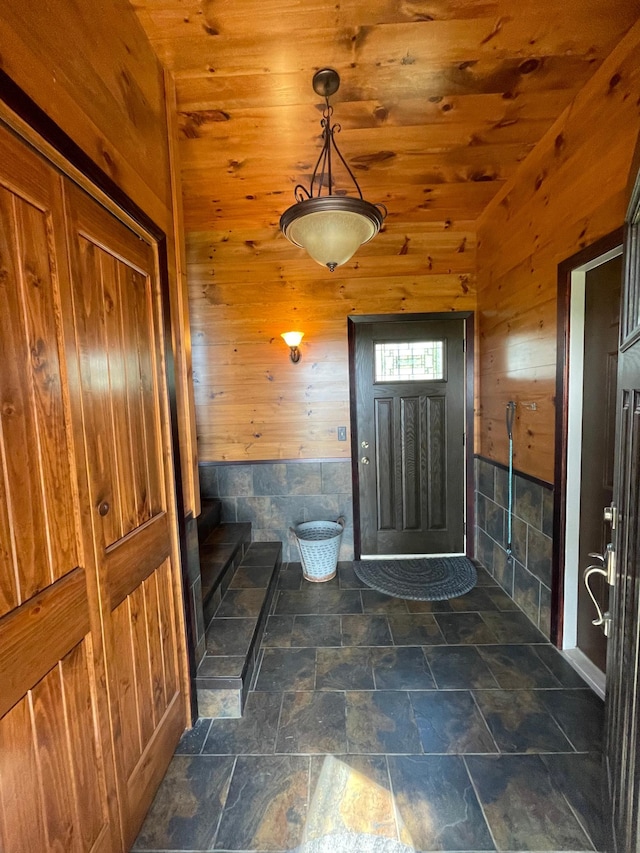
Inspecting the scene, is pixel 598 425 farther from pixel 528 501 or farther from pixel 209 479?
pixel 209 479

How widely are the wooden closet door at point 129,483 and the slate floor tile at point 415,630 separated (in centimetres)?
123

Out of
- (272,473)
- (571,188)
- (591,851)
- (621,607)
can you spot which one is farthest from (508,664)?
(571,188)

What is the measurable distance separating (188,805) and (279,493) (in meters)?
1.91

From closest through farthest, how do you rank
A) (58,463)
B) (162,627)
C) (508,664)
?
(58,463), (162,627), (508,664)

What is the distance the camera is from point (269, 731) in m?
1.51

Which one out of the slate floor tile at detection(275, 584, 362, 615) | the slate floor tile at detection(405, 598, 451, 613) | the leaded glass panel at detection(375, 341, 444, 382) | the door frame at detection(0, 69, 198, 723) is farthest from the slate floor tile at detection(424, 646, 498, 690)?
the leaded glass panel at detection(375, 341, 444, 382)

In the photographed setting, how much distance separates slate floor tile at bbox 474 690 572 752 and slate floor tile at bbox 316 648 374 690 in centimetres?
53

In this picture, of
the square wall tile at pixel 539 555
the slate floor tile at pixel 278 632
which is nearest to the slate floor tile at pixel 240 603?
the slate floor tile at pixel 278 632

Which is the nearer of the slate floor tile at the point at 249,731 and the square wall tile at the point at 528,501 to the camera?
the slate floor tile at the point at 249,731

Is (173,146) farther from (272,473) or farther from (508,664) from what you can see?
(508,664)

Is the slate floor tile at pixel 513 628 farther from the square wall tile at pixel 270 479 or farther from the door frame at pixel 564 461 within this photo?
the square wall tile at pixel 270 479

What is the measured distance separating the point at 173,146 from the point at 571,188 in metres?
1.89

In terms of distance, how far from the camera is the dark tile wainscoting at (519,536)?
6.63 feet

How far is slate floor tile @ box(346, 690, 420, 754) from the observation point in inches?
56.1
